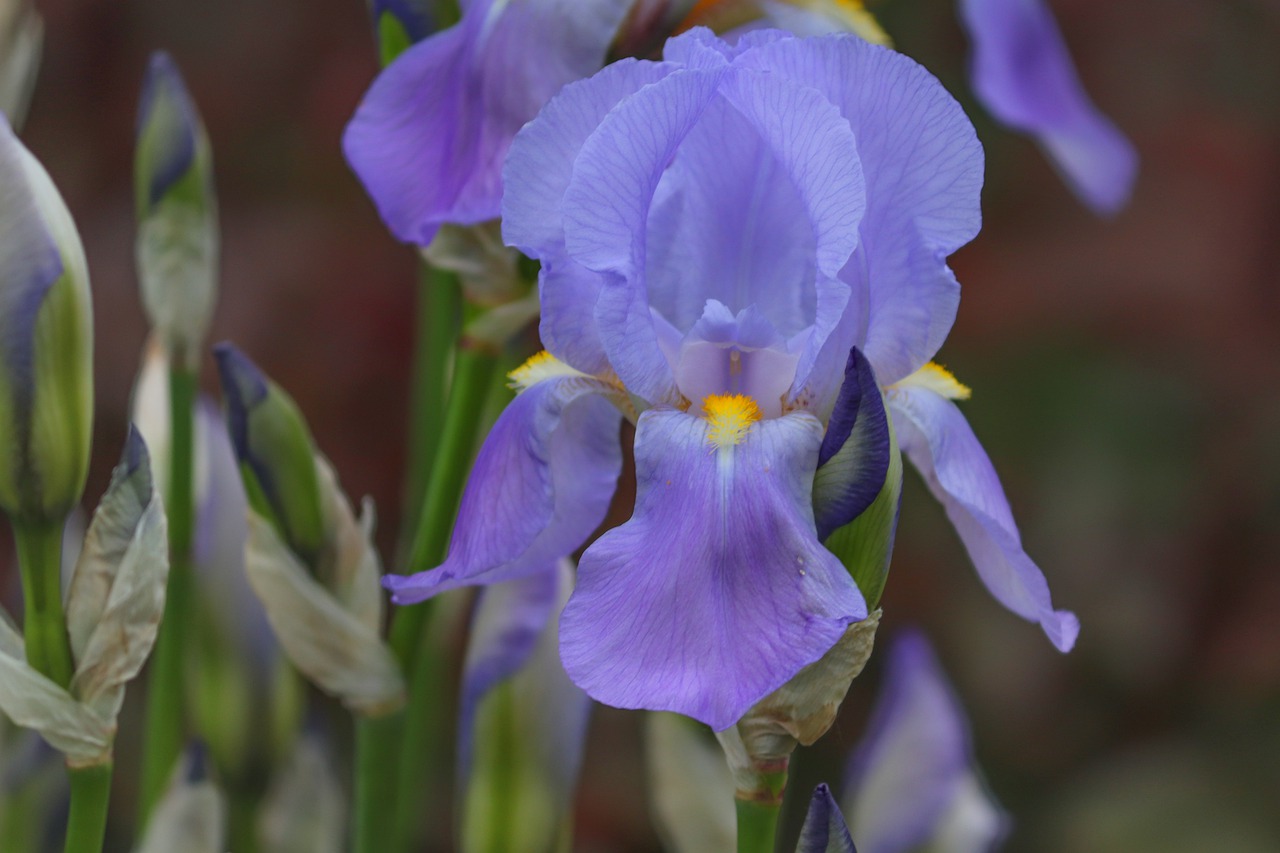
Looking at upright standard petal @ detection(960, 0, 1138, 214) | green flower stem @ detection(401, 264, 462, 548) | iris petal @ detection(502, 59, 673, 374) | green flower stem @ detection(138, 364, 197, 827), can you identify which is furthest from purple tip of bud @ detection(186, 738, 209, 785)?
upright standard petal @ detection(960, 0, 1138, 214)

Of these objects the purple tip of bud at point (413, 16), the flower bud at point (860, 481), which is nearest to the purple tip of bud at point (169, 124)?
the purple tip of bud at point (413, 16)

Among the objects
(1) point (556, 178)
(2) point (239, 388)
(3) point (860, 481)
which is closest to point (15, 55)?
(2) point (239, 388)

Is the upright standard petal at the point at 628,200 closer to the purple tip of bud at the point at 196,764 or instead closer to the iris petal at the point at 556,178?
the iris petal at the point at 556,178

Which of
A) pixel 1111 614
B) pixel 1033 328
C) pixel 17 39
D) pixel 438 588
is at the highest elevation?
pixel 17 39

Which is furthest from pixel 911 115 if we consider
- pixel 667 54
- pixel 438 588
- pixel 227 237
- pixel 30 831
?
pixel 227 237

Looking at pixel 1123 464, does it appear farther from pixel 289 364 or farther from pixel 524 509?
pixel 524 509

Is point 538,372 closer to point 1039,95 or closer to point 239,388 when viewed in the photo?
point 239,388
